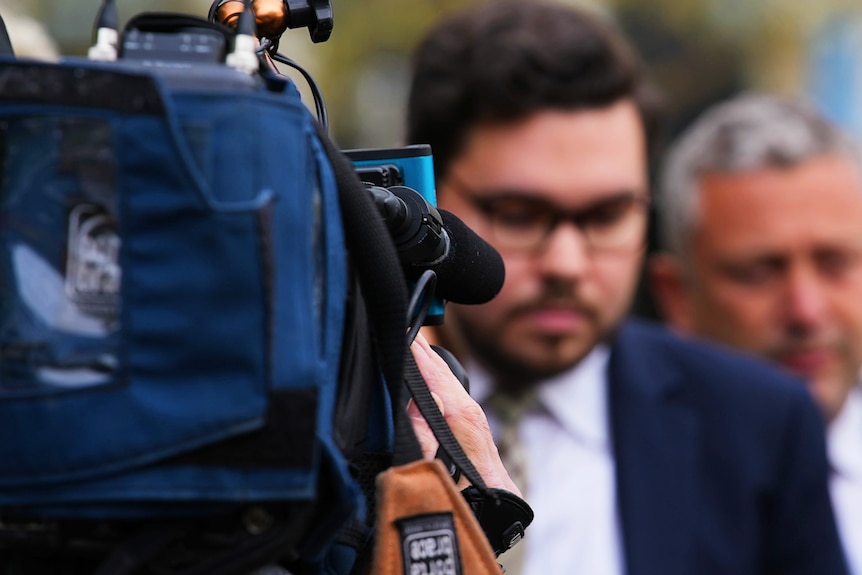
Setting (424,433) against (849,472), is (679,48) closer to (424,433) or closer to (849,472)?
(849,472)

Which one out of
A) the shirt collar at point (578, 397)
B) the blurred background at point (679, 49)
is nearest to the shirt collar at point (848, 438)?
the shirt collar at point (578, 397)

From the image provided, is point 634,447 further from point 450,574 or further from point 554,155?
point 450,574

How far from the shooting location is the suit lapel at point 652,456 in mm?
2744

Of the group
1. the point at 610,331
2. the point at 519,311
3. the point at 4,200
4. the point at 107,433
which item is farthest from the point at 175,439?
the point at 610,331

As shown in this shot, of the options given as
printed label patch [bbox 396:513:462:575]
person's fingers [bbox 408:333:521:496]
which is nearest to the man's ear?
person's fingers [bbox 408:333:521:496]

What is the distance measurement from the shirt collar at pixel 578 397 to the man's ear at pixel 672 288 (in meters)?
Answer: 0.84

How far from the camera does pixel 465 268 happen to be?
1.26 m

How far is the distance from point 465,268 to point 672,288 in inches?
106

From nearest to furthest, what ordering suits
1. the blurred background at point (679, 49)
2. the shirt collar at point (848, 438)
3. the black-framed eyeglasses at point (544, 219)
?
the black-framed eyeglasses at point (544, 219), the shirt collar at point (848, 438), the blurred background at point (679, 49)

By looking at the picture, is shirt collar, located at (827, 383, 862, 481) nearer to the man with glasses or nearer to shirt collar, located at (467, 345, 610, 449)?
the man with glasses

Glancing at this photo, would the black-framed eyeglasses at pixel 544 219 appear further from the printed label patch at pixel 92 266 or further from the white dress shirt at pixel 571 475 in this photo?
the printed label patch at pixel 92 266

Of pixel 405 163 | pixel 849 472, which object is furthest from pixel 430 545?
pixel 849 472

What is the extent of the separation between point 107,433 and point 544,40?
7.69 feet

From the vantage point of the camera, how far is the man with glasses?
280 centimetres
